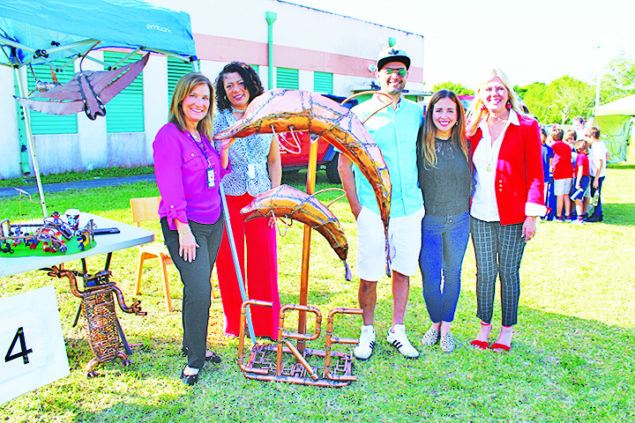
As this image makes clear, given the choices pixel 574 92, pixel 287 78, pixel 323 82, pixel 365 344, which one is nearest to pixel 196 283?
pixel 365 344

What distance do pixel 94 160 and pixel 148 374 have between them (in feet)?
31.0

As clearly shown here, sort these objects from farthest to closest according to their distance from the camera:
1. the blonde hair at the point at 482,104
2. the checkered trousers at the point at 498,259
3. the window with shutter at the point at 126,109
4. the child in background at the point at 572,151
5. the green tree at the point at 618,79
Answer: the green tree at the point at 618,79 → the window with shutter at the point at 126,109 → the child in background at the point at 572,151 → the checkered trousers at the point at 498,259 → the blonde hair at the point at 482,104

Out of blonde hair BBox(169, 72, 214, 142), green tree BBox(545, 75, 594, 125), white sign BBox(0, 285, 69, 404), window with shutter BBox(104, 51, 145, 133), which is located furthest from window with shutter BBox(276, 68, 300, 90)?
green tree BBox(545, 75, 594, 125)

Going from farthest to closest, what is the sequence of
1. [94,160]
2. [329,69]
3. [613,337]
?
[329,69]
[94,160]
[613,337]

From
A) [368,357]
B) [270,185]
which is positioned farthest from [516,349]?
[270,185]

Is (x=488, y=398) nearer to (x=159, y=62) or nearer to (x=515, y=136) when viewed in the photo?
(x=515, y=136)

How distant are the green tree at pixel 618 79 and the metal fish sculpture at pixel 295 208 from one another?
157ft

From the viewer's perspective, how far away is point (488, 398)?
268cm

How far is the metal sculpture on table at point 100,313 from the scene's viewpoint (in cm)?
283

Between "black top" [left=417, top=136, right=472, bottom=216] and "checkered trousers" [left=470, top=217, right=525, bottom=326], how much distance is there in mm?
269

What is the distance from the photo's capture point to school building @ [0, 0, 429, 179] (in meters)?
9.83

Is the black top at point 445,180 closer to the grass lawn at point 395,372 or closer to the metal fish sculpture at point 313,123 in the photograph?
the metal fish sculpture at point 313,123

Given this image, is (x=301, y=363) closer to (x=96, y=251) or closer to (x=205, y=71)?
(x=96, y=251)

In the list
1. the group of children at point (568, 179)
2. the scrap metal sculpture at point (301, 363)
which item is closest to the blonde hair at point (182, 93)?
the scrap metal sculpture at point (301, 363)
